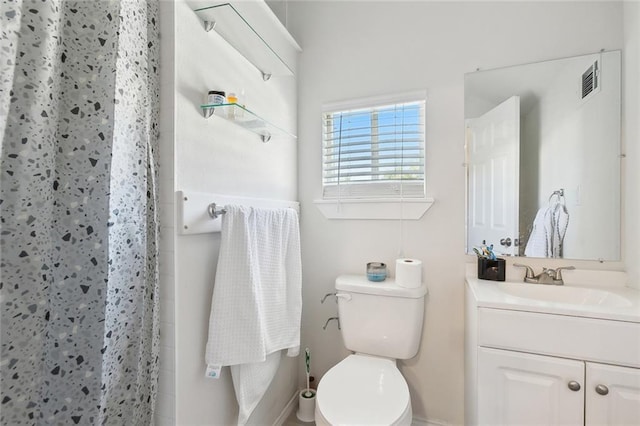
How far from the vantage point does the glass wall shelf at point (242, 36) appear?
105 cm

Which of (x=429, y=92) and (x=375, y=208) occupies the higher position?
(x=429, y=92)

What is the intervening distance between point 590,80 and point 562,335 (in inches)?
44.0

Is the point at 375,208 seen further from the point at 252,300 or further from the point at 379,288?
the point at 252,300

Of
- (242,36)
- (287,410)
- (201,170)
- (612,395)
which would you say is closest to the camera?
(612,395)

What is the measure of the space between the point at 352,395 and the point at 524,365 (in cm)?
62

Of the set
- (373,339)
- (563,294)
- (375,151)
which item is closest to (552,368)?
(563,294)

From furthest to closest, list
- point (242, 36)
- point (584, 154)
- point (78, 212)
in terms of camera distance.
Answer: point (584, 154), point (242, 36), point (78, 212)

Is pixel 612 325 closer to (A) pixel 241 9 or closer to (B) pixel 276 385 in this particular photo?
(B) pixel 276 385

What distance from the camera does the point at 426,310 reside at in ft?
5.01

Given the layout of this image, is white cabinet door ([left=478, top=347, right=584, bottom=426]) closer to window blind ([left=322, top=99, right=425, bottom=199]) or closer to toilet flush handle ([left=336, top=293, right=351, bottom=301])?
toilet flush handle ([left=336, top=293, right=351, bottom=301])

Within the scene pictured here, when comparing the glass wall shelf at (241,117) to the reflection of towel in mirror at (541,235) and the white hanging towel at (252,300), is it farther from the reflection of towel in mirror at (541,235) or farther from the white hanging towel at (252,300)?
the reflection of towel in mirror at (541,235)

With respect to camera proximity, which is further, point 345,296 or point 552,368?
point 345,296

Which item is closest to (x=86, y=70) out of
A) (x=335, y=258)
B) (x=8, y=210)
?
(x=8, y=210)

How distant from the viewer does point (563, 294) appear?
1259 mm
